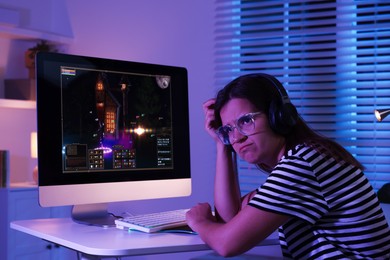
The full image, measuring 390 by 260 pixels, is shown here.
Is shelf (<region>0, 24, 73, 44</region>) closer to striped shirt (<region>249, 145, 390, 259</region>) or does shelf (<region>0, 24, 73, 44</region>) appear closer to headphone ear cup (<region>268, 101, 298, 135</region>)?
headphone ear cup (<region>268, 101, 298, 135</region>)

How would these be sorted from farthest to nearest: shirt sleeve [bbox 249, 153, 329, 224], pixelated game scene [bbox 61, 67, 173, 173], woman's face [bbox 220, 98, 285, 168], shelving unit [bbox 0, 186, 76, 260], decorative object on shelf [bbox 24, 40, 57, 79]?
decorative object on shelf [bbox 24, 40, 57, 79]
shelving unit [bbox 0, 186, 76, 260]
pixelated game scene [bbox 61, 67, 173, 173]
woman's face [bbox 220, 98, 285, 168]
shirt sleeve [bbox 249, 153, 329, 224]

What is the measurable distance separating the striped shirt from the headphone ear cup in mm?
79

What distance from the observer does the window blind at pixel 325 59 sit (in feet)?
9.30

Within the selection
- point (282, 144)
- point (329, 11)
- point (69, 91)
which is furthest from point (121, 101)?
point (329, 11)

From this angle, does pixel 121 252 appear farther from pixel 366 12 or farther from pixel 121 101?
pixel 366 12

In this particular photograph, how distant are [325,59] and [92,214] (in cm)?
165

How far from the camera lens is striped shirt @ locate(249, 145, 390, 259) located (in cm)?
133

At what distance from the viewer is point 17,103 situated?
11.0 feet

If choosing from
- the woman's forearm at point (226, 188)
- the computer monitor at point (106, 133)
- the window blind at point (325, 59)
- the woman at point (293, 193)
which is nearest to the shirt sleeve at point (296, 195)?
the woman at point (293, 193)

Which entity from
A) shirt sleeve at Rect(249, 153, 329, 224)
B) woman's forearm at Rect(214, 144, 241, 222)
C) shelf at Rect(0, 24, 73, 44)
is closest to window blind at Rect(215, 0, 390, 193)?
shelf at Rect(0, 24, 73, 44)

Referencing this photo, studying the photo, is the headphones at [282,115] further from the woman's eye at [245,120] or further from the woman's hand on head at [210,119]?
the woman's hand on head at [210,119]

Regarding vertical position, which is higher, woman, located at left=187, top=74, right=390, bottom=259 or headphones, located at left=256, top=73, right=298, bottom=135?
headphones, located at left=256, top=73, right=298, bottom=135

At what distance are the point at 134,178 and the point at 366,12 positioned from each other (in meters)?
1.64

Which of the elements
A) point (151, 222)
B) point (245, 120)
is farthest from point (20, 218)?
point (245, 120)
